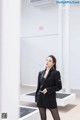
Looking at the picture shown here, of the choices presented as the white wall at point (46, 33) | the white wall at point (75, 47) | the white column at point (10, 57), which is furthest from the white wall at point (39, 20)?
the white column at point (10, 57)

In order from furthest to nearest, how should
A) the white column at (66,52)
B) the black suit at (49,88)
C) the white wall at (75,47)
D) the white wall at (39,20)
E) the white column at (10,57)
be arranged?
1. the white wall at (39,20)
2. the white wall at (75,47)
3. the white column at (66,52)
4. the black suit at (49,88)
5. the white column at (10,57)

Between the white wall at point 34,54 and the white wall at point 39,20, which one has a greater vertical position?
the white wall at point 39,20

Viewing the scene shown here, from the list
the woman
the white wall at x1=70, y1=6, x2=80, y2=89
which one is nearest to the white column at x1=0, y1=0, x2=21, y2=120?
the woman

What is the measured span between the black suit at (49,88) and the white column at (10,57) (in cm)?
242

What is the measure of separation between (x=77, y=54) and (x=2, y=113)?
8610 millimetres

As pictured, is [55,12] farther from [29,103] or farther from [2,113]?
[2,113]

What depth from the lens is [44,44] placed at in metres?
10.1

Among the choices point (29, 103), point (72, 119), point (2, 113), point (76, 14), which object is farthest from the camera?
point (76, 14)

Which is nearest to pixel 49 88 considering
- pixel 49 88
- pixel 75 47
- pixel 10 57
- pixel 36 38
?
pixel 49 88

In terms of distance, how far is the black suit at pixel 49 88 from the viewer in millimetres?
3139

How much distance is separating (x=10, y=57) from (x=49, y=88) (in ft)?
8.03

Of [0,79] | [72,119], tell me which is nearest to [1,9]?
[0,79]

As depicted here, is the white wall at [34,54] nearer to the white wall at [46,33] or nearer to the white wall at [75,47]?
the white wall at [46,33]

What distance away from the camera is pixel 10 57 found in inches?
28.2
